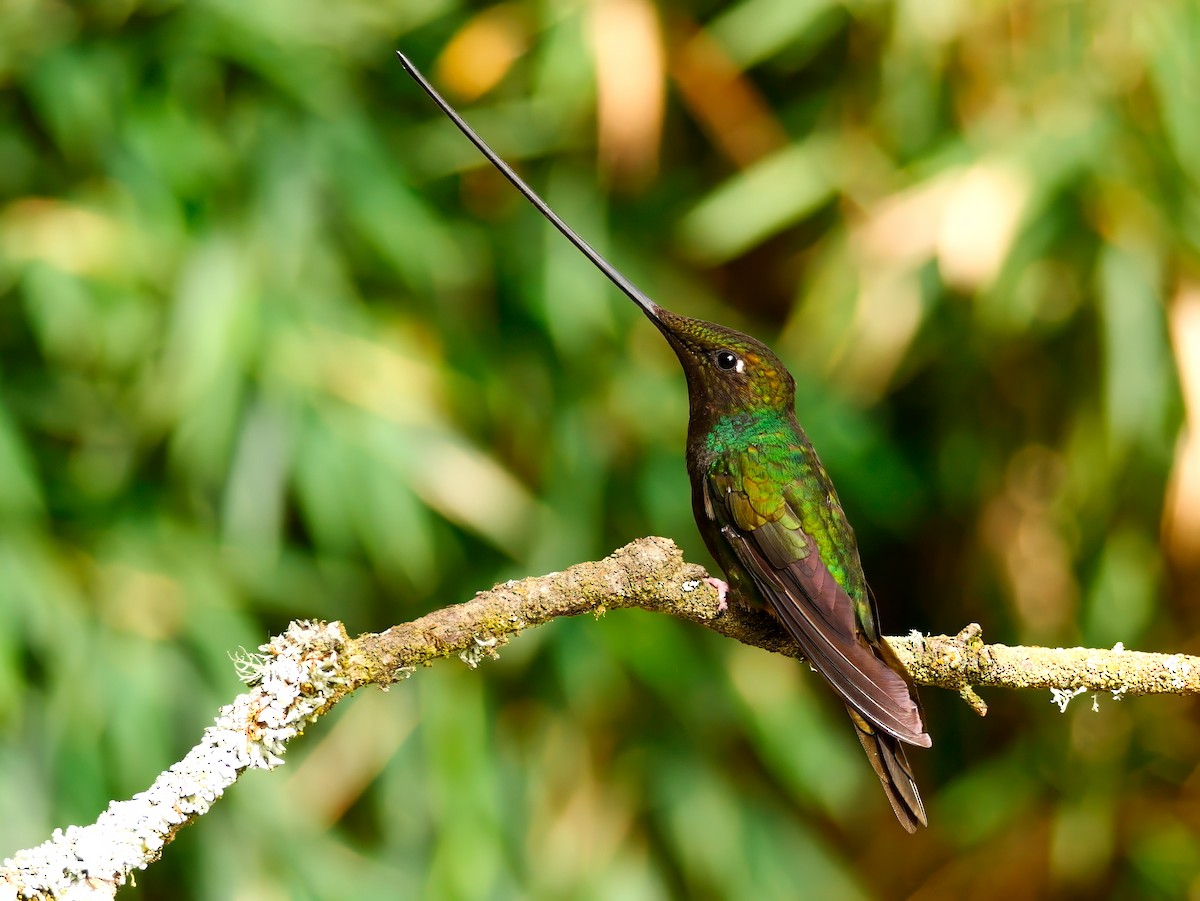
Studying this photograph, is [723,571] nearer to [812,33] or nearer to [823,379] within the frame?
[823,379]

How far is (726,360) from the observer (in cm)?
129

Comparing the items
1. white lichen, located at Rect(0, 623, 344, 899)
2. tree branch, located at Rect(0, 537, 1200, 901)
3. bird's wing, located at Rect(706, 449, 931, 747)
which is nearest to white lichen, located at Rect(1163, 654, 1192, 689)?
tree branch, located at Rect(0, 537, 1200, 901)

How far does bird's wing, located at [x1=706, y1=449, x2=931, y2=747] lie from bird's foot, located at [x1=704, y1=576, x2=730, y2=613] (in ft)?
0.10

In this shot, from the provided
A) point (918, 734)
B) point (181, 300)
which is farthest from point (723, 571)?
point (181, 300)

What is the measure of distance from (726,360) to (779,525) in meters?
0.20

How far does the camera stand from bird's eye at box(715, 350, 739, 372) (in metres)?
1.29

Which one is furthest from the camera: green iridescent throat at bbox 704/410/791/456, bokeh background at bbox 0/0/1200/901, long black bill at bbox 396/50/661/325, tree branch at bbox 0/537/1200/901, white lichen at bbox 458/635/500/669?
bokeh background at bbox 0/0/1200/901

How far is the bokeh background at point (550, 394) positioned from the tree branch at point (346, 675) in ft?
4.88

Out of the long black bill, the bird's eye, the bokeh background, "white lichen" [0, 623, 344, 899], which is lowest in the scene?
the bokeh background

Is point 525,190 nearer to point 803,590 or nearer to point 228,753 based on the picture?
point 803,590

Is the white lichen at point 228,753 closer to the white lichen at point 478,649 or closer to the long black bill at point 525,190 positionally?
the white lichen at point 478,649

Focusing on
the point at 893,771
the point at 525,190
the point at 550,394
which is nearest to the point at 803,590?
the point at 893,771

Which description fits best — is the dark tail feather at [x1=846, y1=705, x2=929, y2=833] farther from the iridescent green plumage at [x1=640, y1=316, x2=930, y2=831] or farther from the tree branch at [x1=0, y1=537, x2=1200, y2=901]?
the tree branch at [x1=0, y1=537, x2=1200, y2=901]

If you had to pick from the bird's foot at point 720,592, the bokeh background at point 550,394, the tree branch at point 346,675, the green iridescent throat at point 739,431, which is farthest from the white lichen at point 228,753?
the bokeh background at point 550,394
